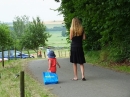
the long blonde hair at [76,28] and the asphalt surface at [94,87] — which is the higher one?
the long blonde hair at [76,28]

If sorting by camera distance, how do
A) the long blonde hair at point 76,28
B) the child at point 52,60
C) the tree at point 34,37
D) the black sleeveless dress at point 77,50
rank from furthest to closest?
the tree at point 34,37 → the child at point 52,60 → the black sleeveless dress at point 77,50 → the long blonde hair at point 76,28

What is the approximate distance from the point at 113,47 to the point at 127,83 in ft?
28.6

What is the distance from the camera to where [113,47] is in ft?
60.7

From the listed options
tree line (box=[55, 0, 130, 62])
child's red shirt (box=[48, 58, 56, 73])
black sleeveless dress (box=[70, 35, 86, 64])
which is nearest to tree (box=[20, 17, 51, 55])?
tree line (box=[55, 0, 130, 62])

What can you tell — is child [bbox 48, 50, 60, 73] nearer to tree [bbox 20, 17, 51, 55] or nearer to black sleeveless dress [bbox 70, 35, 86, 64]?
black sleeveless dress [bbox 70, 35, 86, 64]

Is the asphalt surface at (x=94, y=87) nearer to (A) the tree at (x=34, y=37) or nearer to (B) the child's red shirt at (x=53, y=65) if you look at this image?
(B) the child's red shirt at (x=53, y=65)

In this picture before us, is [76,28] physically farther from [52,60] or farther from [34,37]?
[34,37]

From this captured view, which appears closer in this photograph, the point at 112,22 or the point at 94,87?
the point at 94,87

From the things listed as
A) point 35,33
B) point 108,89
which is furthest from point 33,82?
point 35,33

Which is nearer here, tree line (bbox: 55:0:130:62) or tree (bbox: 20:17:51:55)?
tree line (bbox: 55:0:130:62)

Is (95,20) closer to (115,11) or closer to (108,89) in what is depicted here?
(115,11)

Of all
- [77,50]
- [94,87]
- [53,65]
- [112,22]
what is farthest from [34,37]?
[94,87]

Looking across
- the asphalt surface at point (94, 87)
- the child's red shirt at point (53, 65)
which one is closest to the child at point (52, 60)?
the child's red shirt at point (53, 65)

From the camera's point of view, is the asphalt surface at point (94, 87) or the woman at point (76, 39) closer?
the asphalt surface at point (94, 87)
